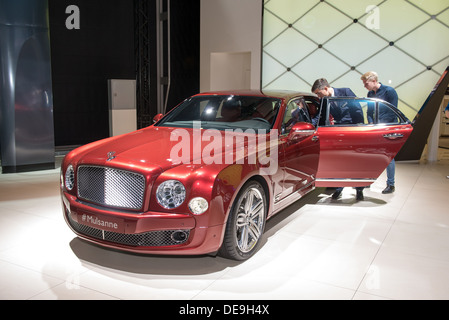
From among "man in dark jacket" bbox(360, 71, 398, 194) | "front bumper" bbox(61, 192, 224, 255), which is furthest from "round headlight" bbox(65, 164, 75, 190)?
"man in dark jacket" bbox(360, 71, 398, 194)

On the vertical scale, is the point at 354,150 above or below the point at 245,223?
above

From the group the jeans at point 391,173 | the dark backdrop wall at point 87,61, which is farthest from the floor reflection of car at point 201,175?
the dark backdrop wall at point 87,61

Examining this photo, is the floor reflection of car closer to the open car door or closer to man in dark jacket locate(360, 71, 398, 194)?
the open car door

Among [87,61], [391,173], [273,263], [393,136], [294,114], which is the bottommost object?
[273,263]

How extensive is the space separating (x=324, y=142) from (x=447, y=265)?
166 centimetres

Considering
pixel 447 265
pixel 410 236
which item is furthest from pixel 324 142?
A: pixel 447 265

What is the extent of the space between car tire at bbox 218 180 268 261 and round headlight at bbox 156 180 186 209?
0.40m

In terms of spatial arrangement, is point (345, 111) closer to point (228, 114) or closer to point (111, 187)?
point (228, 114)

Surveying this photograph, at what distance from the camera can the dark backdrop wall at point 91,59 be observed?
316 inches

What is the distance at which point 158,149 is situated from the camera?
3.07 m

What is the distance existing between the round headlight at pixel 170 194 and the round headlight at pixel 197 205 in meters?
0.08

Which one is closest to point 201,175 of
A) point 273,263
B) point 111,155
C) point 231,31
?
point 111,155

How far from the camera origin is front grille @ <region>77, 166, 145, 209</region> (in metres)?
2.74

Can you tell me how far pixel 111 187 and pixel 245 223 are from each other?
3.21 ft
